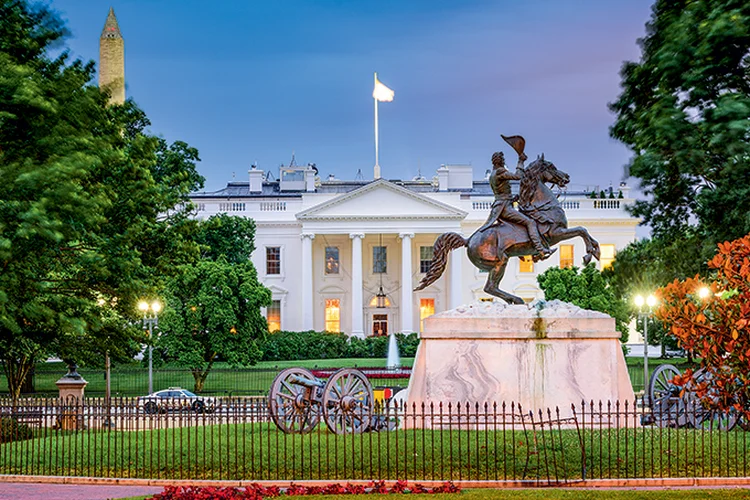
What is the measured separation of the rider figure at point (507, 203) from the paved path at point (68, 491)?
736 centimetres

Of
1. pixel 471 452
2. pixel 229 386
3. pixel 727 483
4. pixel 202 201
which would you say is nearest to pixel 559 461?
pixel 471 452

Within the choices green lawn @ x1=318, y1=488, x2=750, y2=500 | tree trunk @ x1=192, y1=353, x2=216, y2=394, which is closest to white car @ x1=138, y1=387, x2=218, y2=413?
green lawn @ x1=318, y1=488, x2=750, y2=500

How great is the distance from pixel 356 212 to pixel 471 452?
50529 millimetres

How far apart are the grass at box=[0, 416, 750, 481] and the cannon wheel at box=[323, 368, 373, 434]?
0.44 meters

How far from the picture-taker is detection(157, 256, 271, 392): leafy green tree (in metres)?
36.3

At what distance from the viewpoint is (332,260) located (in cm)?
6744

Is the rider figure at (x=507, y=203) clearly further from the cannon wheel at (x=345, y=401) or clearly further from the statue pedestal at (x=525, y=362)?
the cannon wheel at (x=345, y=401)

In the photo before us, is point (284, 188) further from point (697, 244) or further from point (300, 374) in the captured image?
point (300, 374)

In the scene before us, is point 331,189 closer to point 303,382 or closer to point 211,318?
point 211,318

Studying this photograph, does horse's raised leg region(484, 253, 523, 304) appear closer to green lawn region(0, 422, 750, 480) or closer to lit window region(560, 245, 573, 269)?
green lawn region(0, 422, 750, 480)

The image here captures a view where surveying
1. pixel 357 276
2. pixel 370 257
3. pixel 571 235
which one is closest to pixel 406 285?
pixel 357 276

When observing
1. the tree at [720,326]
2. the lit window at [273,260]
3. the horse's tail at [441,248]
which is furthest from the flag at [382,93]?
the tree at [720,326]

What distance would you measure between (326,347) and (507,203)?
3932 cm

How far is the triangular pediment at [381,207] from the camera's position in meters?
63.1
